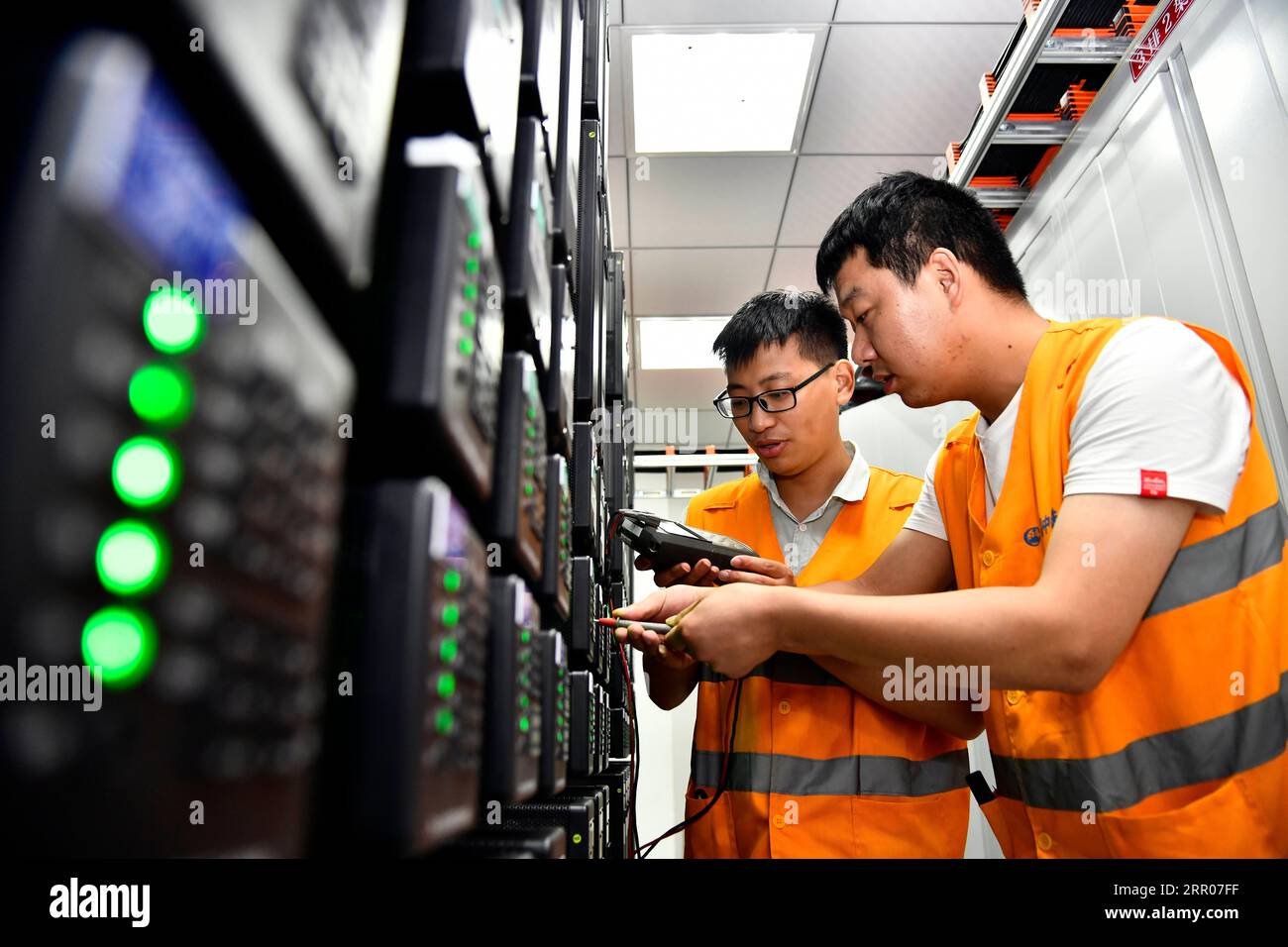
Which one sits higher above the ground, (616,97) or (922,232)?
(616,97)

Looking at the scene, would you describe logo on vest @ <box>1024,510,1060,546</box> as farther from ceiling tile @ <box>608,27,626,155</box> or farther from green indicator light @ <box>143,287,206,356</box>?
ceiling tile @ <box>608,27,626,155</box>

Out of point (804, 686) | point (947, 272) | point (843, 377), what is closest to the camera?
point (947, 272)

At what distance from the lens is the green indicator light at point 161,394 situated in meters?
0.22

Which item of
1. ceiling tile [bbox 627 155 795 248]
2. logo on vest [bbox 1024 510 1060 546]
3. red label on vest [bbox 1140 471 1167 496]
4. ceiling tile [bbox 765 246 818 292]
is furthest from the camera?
ceiling tile [bbox 765 246 818 292]

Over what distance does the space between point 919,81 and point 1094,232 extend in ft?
5.00

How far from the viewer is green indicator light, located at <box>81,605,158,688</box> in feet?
0.69

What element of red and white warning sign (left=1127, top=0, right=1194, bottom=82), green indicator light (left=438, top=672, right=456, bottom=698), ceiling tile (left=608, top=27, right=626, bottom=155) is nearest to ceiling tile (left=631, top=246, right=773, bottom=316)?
ceiling tile (left=608, top=27, right=626, bottom=155)

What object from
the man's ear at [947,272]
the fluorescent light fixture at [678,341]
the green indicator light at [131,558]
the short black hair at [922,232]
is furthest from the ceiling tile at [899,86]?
the green indicator light at [131,558]

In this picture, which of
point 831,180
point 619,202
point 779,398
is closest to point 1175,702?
point 779,398

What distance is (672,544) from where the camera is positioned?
1280mm

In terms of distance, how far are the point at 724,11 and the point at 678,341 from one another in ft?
8.19

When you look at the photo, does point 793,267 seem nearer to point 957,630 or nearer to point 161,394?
point 957,630

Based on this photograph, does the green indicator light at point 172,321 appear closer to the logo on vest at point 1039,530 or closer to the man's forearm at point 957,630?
the man's forearm at point 957,630
